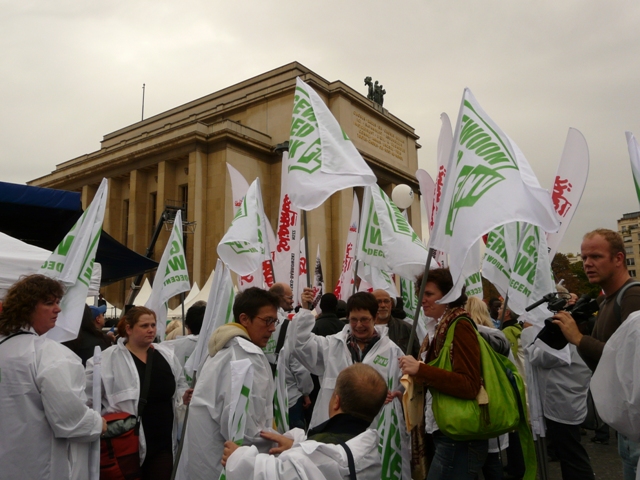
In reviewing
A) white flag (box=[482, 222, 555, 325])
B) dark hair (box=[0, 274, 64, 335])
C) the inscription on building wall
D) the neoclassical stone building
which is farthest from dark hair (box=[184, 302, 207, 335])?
the inscription on building wall

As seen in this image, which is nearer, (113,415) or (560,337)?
(560,337)

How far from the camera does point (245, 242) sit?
5.73 m

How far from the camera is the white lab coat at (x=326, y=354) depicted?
4133 millimetres

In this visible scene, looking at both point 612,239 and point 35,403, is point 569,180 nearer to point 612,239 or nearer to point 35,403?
point 612,239

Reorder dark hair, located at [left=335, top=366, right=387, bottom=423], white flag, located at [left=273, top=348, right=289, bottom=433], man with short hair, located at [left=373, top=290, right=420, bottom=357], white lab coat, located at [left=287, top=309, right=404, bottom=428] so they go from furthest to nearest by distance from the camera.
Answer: man with short hair, located at [left=373, top=290, right=420, bottom=357] → white lab coat, located at [left=287, top=309, right=404, bottom=428] → white flag, located at [left=273, top=348, right=289, bottom=433] → dark hair, located at [left=335, top=366, right=387, bottom=423]

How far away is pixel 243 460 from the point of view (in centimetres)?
225

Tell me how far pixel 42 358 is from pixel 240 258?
2.82 metres

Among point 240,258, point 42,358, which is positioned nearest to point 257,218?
point 240,258

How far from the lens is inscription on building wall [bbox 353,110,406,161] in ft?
112

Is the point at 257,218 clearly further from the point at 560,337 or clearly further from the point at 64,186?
the point at 64,186

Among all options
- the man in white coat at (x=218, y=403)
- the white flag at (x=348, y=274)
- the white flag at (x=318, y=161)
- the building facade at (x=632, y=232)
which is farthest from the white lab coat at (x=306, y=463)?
the building facade at (x=632, y=232)

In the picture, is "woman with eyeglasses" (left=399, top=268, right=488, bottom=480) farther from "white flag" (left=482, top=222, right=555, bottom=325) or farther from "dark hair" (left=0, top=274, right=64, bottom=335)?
"dark hair" (left=0, top=274, right=64, bottom=335)

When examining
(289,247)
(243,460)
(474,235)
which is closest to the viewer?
(243,460)

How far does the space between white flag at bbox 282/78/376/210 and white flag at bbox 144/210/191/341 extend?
248 centimetres
